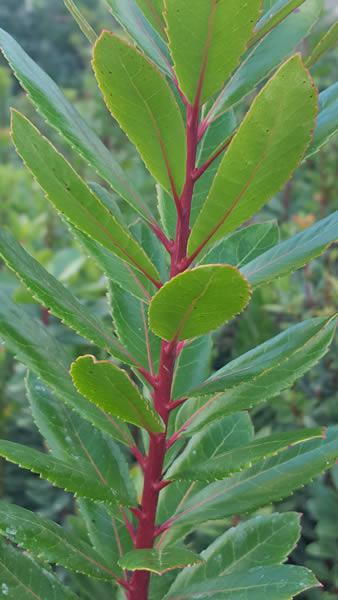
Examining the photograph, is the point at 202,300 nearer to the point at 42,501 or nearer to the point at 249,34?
the point at 249,34

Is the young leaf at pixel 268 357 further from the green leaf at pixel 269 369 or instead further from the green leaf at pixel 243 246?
the green leaf at pixel 243 246

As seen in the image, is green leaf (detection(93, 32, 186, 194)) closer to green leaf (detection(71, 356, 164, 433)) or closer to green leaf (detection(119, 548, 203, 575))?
green leaf (detection(71, 356, 164, 433))

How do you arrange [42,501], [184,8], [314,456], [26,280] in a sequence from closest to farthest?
[184,8]
[26,280]
[314,456]
[42,501]

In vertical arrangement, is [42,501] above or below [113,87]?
below

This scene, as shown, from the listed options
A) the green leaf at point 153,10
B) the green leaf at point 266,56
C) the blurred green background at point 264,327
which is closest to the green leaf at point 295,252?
the green leaf at point 266,56

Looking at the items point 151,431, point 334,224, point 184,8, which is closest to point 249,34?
point 184,8

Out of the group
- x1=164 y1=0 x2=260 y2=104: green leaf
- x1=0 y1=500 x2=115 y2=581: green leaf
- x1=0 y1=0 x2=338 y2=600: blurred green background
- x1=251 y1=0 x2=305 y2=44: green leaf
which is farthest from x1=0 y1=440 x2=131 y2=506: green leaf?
x1=0 y1=0 x2=338 y2=600: blurred green background
